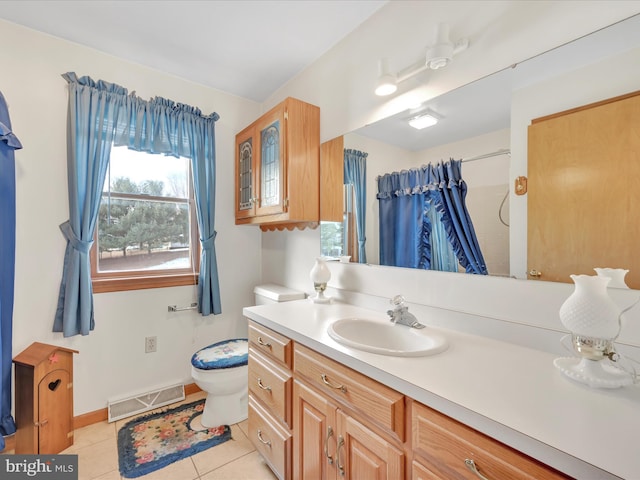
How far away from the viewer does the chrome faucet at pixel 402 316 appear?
1.24 m

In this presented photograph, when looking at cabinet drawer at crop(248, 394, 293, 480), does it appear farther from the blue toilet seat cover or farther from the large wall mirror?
the large wall mirror

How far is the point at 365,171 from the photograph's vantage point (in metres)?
1.64

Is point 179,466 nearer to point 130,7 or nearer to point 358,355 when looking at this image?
point 358,355

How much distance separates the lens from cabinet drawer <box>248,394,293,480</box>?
129 cm

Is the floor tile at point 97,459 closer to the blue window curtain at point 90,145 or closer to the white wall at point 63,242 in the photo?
the white wall at point 63,242

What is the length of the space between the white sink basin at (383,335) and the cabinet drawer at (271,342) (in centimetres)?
24

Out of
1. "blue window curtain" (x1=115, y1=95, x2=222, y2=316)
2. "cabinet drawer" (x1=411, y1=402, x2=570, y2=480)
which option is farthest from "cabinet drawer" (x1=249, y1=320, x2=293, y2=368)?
"blue window curtain" (x1=115, y1=95, x2=222, y2=316)

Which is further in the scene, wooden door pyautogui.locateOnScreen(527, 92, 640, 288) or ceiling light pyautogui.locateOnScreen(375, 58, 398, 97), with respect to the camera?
ceiling light pyautogui.locateOnScreen(375, 58, 398, 97)

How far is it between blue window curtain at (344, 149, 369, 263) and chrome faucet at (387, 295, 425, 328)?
41cm

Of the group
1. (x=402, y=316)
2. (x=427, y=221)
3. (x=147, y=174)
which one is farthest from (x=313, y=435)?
(x=147, y=174)

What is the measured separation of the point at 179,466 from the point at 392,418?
143 centimetres

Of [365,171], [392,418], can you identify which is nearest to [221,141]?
[365,171]

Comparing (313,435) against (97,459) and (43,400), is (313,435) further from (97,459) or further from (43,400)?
(43,400)

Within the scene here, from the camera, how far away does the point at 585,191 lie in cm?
92
